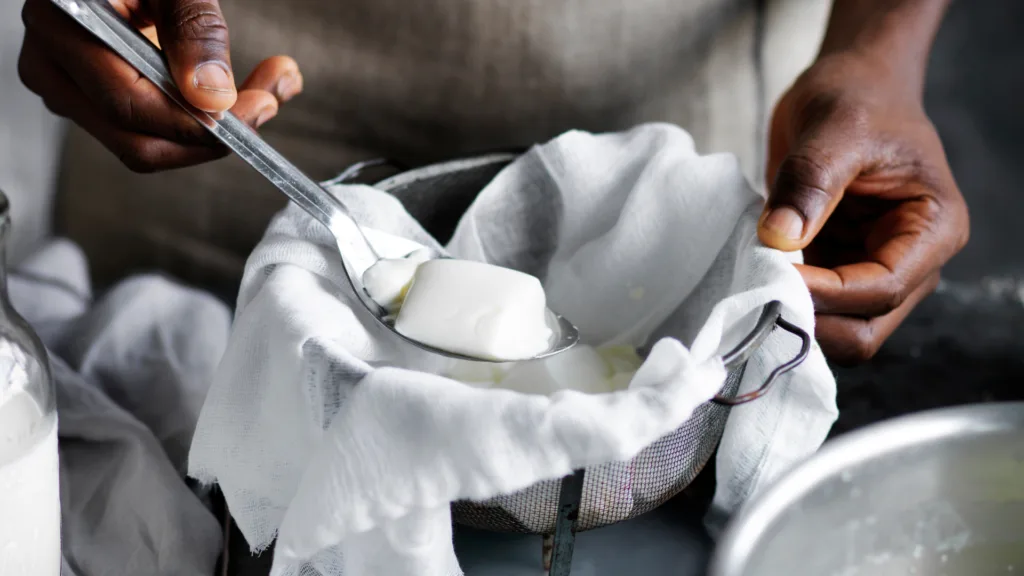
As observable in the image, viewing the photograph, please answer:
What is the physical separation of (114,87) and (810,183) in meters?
0.33

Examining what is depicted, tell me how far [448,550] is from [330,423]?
64mm

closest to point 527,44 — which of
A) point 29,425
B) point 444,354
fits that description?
point 444,354

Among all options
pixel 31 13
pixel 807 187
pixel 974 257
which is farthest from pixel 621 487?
pixel 974 257

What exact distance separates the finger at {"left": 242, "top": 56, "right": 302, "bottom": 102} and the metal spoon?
97 mm

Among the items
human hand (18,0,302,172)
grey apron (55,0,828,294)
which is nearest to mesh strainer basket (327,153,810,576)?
human hand (18,0,302,172)

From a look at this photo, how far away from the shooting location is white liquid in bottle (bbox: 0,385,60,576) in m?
0.33

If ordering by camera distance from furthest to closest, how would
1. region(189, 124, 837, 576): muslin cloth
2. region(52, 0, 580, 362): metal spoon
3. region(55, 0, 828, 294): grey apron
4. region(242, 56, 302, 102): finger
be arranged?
region(55, 0, 828, 294): grey apron, region(242, 56, 302, 102): finger, region(52, 0, 580, 362): metal spoon, region(189, 124, 837, 576): muslin cloth

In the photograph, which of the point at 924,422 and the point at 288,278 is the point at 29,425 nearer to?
the point at 288,278

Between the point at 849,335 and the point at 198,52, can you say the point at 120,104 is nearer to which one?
the point at 198,52

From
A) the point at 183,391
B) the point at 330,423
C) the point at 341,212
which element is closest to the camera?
the point at 330,423

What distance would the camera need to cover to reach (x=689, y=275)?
1.59 feet

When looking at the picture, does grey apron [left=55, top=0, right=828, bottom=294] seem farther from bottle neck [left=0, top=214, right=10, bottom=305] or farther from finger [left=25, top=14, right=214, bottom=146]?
bottle neck [left=0, top=214, right=10, bottom=305]

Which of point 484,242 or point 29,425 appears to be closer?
point 29,425

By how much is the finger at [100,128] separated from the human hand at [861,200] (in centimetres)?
28
